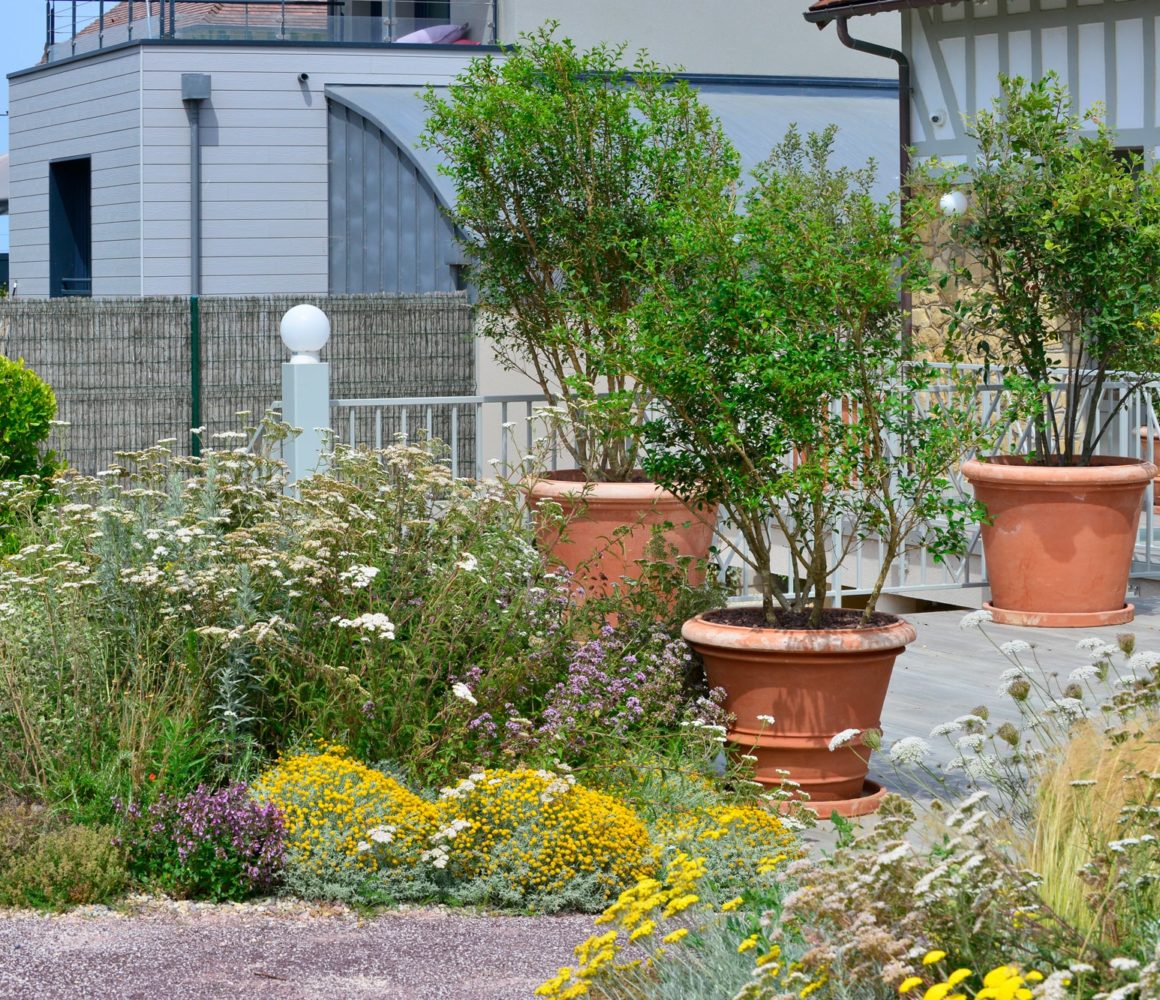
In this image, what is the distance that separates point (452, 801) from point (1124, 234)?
15.5ft

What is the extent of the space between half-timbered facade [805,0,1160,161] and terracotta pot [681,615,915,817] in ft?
22.5

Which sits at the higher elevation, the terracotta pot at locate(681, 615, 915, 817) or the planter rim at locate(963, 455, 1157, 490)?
the planter rim at locate(963, 455, 1157, 490)

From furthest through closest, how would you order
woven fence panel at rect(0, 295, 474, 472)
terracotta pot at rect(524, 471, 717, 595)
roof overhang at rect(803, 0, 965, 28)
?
woven fence panel at rect(0, 295, 474, 472), roof overhang at rect(803, 0, 965, 28), terracotta pot at rect(524, 471, 717, 595)

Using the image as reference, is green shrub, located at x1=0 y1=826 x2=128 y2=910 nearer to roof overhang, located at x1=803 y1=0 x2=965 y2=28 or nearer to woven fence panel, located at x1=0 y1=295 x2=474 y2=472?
woven fence panel, located at x1=0 y1=295 x2=474 y2=472

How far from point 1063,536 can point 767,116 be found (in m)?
11.4

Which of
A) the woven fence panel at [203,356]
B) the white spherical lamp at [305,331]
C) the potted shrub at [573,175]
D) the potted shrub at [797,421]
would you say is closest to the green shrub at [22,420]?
the white spherical lamp at [305,331]

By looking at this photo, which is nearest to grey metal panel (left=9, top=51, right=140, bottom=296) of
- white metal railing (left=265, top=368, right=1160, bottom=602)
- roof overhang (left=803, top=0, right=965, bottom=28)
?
roof overhang (left=803, top=0, right=965, bottom=28)

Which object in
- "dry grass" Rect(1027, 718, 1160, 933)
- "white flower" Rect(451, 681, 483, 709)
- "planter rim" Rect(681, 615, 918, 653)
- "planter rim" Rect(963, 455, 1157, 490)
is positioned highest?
"planter rim" Rect(963, 455, 1157, 490)

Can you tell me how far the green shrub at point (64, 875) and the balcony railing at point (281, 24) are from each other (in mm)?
14683

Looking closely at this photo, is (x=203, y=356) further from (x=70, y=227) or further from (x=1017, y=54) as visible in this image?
(x=70, y=227)

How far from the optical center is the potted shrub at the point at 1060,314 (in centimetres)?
733

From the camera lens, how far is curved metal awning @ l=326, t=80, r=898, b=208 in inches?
656

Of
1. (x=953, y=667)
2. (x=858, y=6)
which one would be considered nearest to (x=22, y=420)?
(x=953, y=667)

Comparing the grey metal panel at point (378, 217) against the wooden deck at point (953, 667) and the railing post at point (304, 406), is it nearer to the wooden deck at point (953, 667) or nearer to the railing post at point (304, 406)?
the railing post at point (304, 406)
